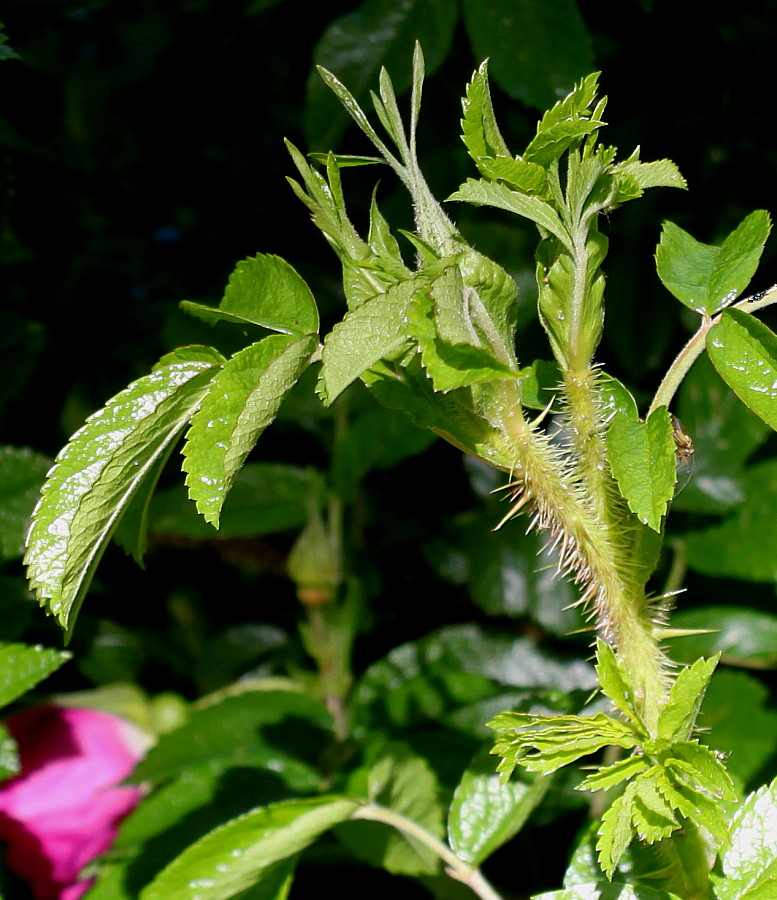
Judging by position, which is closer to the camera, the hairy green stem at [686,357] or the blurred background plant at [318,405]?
the hairy green stem at [686,357]

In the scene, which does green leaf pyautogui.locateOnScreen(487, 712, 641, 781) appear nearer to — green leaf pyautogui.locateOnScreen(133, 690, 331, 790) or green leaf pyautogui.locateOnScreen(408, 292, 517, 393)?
green leaf pyautogui.locateOnScreen(408, 292, 517, 393)

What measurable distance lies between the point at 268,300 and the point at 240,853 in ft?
1.03

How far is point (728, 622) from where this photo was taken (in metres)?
0.84

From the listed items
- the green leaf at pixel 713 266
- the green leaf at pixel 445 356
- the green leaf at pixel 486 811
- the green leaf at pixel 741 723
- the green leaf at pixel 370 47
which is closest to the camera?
the green leaf at pixel 445 356

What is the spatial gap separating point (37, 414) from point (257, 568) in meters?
0.33

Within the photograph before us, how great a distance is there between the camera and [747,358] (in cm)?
46

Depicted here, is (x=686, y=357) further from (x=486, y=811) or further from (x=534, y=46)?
(x=534, y=46)

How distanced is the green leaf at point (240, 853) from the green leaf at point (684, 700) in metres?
0.24

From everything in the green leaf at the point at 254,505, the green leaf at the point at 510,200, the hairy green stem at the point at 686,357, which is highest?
the green leaf at the point at 510,200

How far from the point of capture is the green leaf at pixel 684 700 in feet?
1.36

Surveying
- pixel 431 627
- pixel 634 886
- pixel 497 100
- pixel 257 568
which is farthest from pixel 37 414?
pixel 634 886

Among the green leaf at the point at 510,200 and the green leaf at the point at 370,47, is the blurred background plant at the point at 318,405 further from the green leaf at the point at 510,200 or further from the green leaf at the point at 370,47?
the green leaf at the point at 510,200

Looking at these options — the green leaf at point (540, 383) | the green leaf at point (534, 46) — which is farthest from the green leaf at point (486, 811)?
the green leaf at point (534, 46)

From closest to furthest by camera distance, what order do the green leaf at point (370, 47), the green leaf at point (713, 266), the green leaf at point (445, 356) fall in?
the green leaf at point (445, 356), the green leaf at point (713, 266), the green leaf at point (370, 47)
